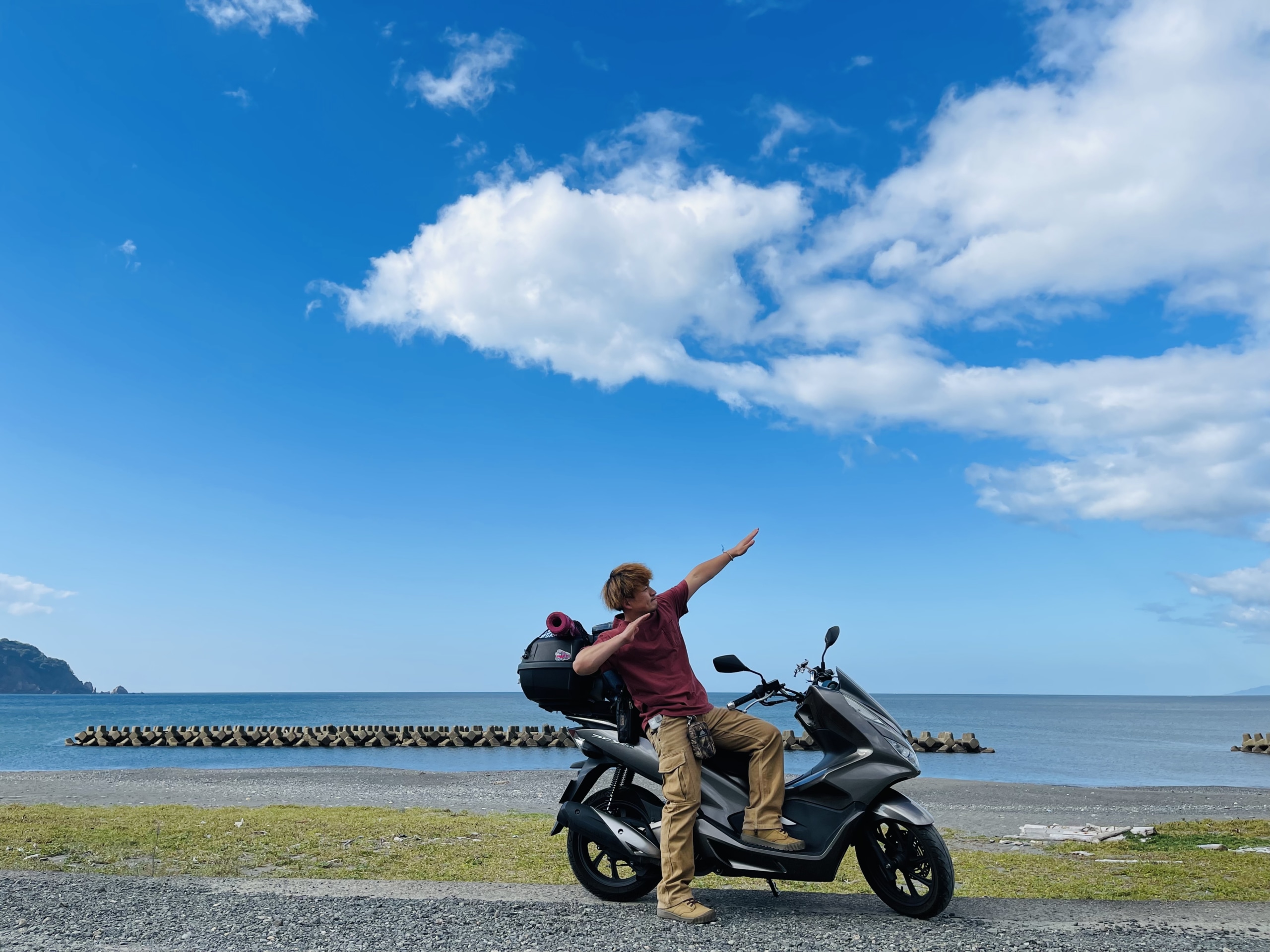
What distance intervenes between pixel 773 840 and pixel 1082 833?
339 inches

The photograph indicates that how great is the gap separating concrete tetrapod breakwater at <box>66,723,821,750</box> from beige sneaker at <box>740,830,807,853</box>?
36.7 meters

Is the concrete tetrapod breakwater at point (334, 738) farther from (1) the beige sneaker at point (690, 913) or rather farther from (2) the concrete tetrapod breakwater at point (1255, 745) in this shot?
(1) the beige sneaker at point (690, 913)

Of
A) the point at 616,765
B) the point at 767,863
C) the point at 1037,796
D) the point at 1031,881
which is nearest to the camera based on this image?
the point at 767,863

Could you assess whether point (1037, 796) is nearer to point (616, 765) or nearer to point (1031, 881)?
point (1031, 881)

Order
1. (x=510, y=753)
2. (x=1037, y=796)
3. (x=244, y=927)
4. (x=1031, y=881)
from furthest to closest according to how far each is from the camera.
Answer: (x=510, y=753)
(x=1037, y=796)
(x=1031, y=881)
(x=244, y=927)

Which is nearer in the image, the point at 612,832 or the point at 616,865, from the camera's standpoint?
the point at 612,832

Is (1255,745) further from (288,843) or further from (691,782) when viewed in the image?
(691,782)

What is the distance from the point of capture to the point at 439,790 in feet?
65.9

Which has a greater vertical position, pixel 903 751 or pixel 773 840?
pixel 903 751

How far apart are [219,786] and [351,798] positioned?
4657 mm

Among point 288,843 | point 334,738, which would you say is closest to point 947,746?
point 334,738

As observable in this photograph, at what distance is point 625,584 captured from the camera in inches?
214

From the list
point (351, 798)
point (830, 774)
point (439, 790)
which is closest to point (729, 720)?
point (830, 774)

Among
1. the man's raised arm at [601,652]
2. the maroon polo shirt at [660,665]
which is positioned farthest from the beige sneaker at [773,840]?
the man's raised arm at [601,652]
